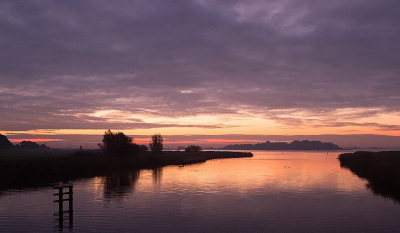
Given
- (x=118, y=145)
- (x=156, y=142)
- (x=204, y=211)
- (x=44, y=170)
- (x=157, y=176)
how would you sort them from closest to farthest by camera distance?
(x=204, y=211) < (x=44, y=170) < (x=157, y=176) < (x=118, y=145) < (x=156, y=142)

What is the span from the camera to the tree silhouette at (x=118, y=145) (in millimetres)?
82562

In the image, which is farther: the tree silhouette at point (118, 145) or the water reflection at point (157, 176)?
the tree silhouette at point (118, 145)

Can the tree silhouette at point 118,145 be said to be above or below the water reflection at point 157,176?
above

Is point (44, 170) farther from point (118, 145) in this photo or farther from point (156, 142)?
point (156, 142)

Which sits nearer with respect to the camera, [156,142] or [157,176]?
[157,176]

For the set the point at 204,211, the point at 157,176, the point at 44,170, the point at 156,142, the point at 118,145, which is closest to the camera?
the point at 204,211

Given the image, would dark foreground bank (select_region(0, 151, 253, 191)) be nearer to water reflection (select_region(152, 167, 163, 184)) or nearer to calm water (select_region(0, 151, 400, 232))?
calm water (select_region(0, 151, 400, 232))

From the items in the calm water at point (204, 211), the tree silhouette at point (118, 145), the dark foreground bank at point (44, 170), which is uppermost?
the tree silhouette at point (118, 145)

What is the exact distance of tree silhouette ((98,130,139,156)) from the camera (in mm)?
82562

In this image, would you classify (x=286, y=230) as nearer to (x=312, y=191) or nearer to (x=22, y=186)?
(x=312, y=191)

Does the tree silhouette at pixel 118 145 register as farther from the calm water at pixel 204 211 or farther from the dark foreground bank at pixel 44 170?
the calm water at pixel 204 211

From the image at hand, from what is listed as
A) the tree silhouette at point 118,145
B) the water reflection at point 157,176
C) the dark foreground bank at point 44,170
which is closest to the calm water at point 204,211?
the dark foreground bank at point 44,170

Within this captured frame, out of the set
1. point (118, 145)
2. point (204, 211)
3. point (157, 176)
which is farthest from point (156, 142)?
point (204, 211)

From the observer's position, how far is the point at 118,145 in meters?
82.6
